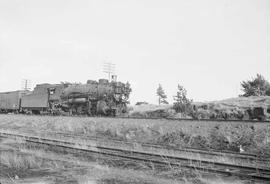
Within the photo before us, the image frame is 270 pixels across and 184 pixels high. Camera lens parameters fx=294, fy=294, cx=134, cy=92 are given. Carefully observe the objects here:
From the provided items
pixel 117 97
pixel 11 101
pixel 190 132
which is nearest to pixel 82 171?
pixel 190 132

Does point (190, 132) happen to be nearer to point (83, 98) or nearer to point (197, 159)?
point (197, 159)

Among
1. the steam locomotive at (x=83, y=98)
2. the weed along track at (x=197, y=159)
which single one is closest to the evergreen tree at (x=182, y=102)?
the steam locomotive at (x=83, y=98)

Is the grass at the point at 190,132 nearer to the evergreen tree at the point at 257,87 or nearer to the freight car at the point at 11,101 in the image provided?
the freight car at the point at 11,101

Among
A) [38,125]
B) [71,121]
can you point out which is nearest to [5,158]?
[71,121]

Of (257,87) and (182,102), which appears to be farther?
(257,87)

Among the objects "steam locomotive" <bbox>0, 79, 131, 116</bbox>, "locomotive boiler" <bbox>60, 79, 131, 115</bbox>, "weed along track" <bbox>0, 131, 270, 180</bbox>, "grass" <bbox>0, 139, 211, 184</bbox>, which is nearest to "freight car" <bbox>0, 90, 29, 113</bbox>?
"steam locomotive" <bbox>0, 79, 131, 116</bbox>

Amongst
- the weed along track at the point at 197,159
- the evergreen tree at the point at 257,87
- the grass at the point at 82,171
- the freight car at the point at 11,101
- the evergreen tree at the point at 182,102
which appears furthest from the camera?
the evergreen tree at the point at 257,87

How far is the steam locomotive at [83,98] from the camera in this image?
2570cm

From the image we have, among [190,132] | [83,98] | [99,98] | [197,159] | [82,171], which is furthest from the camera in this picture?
[83,98]

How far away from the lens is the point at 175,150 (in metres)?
11.2

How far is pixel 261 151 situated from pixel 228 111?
1590cm

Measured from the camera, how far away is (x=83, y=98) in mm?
26609

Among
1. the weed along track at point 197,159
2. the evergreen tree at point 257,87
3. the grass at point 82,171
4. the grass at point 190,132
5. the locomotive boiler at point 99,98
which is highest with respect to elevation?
the evergreen tree at point 257,87

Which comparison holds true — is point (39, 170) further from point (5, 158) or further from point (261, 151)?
point (261, 151)
